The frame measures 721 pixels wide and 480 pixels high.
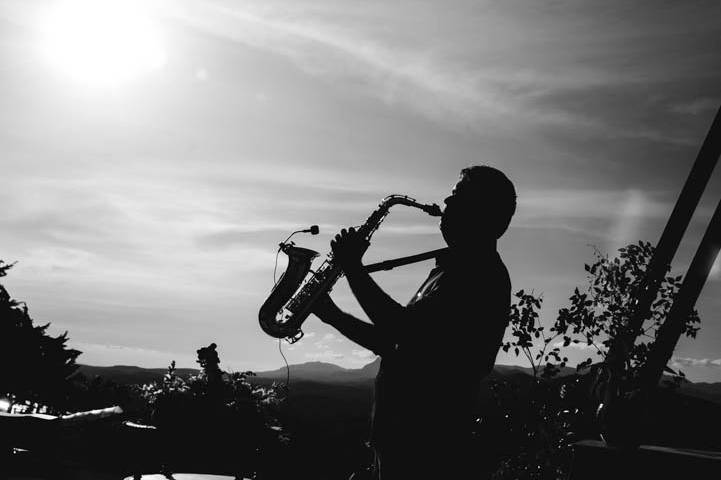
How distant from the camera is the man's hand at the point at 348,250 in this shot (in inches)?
97.0

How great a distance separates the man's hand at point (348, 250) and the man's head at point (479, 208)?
1.42ft

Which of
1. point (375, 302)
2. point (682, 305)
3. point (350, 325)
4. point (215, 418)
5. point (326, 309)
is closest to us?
point (682, 305)

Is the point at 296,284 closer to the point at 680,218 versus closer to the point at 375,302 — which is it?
the point at 375,302

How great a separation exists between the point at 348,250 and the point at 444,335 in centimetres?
67

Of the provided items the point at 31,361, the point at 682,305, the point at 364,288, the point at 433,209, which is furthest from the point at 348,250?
the point at 31,361

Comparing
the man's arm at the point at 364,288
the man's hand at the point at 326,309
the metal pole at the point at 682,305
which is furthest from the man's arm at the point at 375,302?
the metal pole at the point at 682,305

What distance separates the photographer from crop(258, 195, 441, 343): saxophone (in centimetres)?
363

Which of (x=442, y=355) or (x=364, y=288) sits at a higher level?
(x=364, y=288)

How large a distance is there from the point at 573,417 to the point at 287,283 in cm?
420

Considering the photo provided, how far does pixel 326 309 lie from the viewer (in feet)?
10.1

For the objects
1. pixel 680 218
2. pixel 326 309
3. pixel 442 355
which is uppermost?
pixel 680 218

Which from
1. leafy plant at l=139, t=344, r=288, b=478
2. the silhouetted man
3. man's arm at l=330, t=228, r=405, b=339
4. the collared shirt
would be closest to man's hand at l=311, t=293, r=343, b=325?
the silhouetted man

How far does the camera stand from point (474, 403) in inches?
85.5

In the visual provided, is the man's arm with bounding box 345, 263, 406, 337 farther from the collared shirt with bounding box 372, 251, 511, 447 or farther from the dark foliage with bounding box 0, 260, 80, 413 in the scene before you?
the dark foliage with bounding box 0, 260, 80, 413
